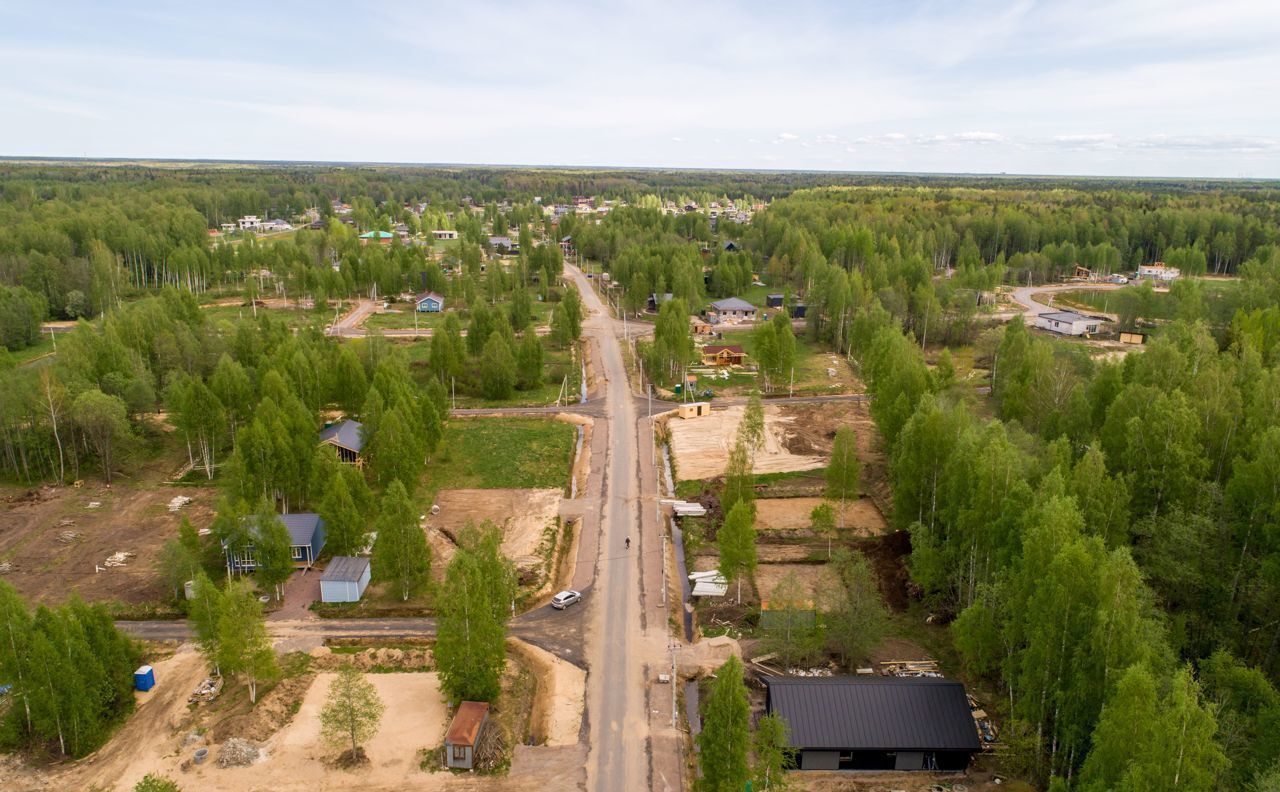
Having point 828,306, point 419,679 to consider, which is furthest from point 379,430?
point 828,306

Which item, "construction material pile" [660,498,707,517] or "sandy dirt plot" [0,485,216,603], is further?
"construction material pile" [660,498,707,517]

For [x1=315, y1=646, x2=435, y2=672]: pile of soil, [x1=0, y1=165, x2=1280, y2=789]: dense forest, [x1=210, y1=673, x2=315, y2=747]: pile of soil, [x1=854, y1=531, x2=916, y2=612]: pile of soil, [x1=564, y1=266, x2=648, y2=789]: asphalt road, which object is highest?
[x1=0, y1=165, x2=1280, y2=789]: dense forest

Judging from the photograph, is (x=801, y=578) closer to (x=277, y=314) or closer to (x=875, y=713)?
(x=875, y=713)

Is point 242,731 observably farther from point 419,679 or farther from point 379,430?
point 379,430

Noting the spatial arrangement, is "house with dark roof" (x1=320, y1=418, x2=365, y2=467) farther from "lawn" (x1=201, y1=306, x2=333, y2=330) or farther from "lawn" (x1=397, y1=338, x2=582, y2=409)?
"lawn" (x1=201, y1=306, x2=333, y2=330)

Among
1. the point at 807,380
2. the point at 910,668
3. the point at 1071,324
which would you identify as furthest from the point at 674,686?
the point at 1071,324

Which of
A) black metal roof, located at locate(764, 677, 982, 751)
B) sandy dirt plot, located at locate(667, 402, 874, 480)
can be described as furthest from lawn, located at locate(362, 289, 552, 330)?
black metal roof, located at locate(764, 677, 982, 751)

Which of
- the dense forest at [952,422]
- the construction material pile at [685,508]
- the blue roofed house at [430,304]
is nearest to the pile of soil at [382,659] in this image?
the dense forest at [952,422]
